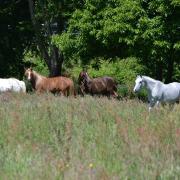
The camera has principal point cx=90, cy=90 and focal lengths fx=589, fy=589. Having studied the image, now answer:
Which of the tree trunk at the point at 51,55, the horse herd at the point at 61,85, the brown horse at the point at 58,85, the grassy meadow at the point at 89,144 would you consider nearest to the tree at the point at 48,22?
the tree trunk at the point at 51,55

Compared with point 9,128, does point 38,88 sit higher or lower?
lower

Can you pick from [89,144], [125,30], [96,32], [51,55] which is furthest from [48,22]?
[89,144]

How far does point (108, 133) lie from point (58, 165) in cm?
237

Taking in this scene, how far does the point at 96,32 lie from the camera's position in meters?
21.0

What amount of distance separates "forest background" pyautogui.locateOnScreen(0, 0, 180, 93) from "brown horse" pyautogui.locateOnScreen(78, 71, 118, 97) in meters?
0.83

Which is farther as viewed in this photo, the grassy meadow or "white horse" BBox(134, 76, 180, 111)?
"white horse" BBox(134, 76, 180, 111)

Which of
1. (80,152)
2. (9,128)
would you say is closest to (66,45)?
(9,128)

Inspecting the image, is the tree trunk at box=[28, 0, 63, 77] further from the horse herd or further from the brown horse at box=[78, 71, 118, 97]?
the brown horse at box=[78, 71, 118, 97]

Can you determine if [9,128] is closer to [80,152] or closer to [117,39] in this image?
[80,152]

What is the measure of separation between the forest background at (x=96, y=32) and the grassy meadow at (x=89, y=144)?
974 centimetres

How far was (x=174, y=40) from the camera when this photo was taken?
19969 mm

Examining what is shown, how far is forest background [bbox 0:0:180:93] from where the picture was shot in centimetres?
1981

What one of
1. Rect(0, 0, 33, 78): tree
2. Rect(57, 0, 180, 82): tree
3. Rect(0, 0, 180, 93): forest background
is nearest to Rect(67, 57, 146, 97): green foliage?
Rect(0, 0, 180, 93): forest background

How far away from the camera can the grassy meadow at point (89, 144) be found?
18.3 ft
